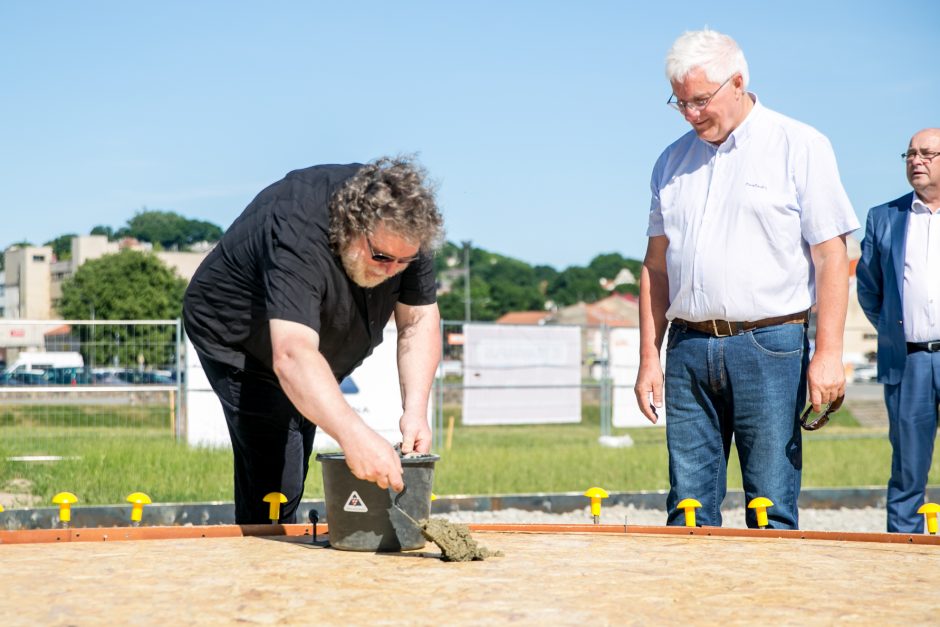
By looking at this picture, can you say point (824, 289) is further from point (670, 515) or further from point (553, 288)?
point (553, 288)

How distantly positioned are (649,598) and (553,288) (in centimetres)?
14102

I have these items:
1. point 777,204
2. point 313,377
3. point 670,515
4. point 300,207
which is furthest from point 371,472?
point 777,204

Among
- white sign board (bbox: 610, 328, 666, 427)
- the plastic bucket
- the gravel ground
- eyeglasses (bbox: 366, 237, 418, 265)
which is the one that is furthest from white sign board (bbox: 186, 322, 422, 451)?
eyeglasses (bbox: 366, 237, 418, 265)

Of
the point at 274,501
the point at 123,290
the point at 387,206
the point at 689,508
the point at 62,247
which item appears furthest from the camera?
the point at 62,247

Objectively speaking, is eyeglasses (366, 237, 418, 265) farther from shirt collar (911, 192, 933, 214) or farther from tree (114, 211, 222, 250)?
tree (114, 211, 222, 250)

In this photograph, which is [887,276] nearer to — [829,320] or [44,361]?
[829,320]

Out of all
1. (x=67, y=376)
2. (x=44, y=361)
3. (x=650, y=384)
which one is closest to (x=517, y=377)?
(x=67, y=376)

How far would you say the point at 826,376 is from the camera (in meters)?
3.94

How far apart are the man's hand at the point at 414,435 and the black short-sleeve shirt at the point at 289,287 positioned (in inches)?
15.4

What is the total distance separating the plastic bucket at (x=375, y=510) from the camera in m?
3.38

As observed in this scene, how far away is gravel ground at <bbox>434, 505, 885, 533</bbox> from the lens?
25.1ft

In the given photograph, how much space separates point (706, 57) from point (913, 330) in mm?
2221

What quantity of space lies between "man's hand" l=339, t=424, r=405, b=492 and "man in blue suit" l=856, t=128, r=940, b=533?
3.18 m

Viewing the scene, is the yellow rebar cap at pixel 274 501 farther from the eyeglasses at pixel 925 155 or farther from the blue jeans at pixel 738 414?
the eyeglasses at pixel 925 155
